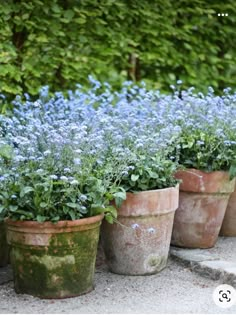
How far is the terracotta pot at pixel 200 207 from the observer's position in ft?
13.2

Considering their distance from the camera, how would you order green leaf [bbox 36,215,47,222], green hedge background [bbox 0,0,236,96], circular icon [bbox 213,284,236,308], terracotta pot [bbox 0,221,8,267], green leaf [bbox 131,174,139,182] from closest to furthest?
green leaf [bbox 36,215,47,222], circular icon [bbox 213,284,236,308], green leaf [bbox 131,174,139,182], terracotta pot [bbox 0,221,8,267], green hedge background [bbox 0,0,236,96]

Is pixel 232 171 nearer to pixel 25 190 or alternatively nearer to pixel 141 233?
pixel 141 233

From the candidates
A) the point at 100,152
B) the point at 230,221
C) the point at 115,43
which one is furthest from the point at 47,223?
the point at 115,43

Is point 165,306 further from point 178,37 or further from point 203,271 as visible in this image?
point 178,37

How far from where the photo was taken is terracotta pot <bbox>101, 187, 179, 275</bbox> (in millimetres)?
3582

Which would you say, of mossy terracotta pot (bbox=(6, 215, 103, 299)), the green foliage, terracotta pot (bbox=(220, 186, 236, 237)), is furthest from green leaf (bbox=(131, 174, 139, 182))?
terracotta pot (bbox=(220, 186, 236, 237))

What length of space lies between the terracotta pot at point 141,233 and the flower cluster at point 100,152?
0.27 feet

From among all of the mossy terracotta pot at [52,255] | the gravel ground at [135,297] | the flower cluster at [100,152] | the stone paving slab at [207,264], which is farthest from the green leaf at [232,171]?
the mossy terracotta pot at [52,255]

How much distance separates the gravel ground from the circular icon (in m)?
0.03

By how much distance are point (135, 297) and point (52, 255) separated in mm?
522

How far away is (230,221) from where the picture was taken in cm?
444

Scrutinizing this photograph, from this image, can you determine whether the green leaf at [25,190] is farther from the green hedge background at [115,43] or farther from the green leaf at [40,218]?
the green hedge background at [115,43]

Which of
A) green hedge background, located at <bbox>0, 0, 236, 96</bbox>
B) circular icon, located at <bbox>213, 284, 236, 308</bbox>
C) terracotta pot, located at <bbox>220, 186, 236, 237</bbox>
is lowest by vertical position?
circular icon, located at <bbox>213, 284, 236, 308</bbox>

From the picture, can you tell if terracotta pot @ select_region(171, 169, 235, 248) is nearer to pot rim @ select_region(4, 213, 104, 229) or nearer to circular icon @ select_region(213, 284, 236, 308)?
circular icon @ select_region(213, 284, 236, 308)
